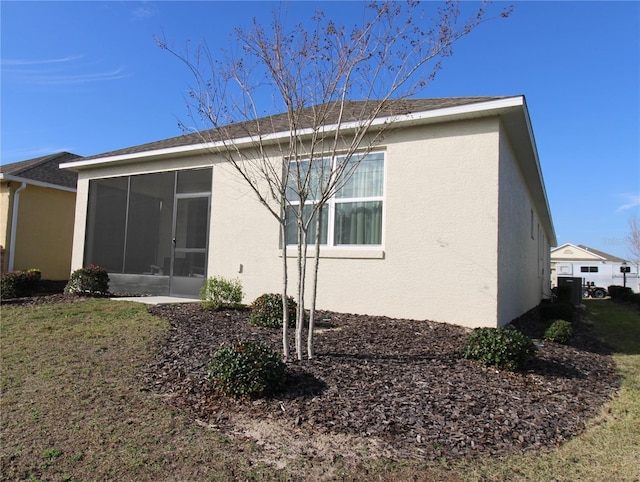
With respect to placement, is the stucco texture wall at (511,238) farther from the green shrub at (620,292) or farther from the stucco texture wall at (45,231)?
the stucco texture wall at (45,231)

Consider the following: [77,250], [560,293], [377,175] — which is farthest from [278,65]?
[560,293]

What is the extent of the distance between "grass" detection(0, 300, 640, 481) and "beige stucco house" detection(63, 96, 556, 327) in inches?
110

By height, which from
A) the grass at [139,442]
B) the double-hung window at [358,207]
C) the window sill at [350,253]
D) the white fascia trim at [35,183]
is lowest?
the grass at [139,442]

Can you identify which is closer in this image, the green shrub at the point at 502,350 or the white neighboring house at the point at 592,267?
the green shrub at the point at 502,350

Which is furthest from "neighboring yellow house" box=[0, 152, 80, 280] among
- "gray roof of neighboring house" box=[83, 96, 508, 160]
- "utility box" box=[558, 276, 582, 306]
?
"utility box" box=[558, 276, 582, 306]

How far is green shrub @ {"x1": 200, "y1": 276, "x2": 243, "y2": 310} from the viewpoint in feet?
26.9

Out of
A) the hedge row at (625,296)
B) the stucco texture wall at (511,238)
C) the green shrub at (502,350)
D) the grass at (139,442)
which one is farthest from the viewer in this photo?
the hedge row at (625,296)

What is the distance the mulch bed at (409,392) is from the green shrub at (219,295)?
5.07 ft

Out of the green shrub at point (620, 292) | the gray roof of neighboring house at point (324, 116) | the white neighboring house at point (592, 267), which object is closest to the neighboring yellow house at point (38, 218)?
the gray roof of neighboring house at point (324, 116)

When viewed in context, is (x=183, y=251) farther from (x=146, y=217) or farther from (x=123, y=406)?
(x=123, y=406)

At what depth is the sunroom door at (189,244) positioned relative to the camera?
33.9 ft

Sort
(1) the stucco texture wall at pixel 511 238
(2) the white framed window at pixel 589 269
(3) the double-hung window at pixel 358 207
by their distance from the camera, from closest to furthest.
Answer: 1. (1) the stucco texture wall at pixel 511 238
2. (3) the double-hung window at pixel 358 207
3. (2) the white framed window at pixel 589 269

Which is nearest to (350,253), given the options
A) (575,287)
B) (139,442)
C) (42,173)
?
(139,442)

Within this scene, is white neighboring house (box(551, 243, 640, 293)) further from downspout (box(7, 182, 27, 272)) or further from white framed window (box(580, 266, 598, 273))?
downspout (box(7, 182, 27, 272))
